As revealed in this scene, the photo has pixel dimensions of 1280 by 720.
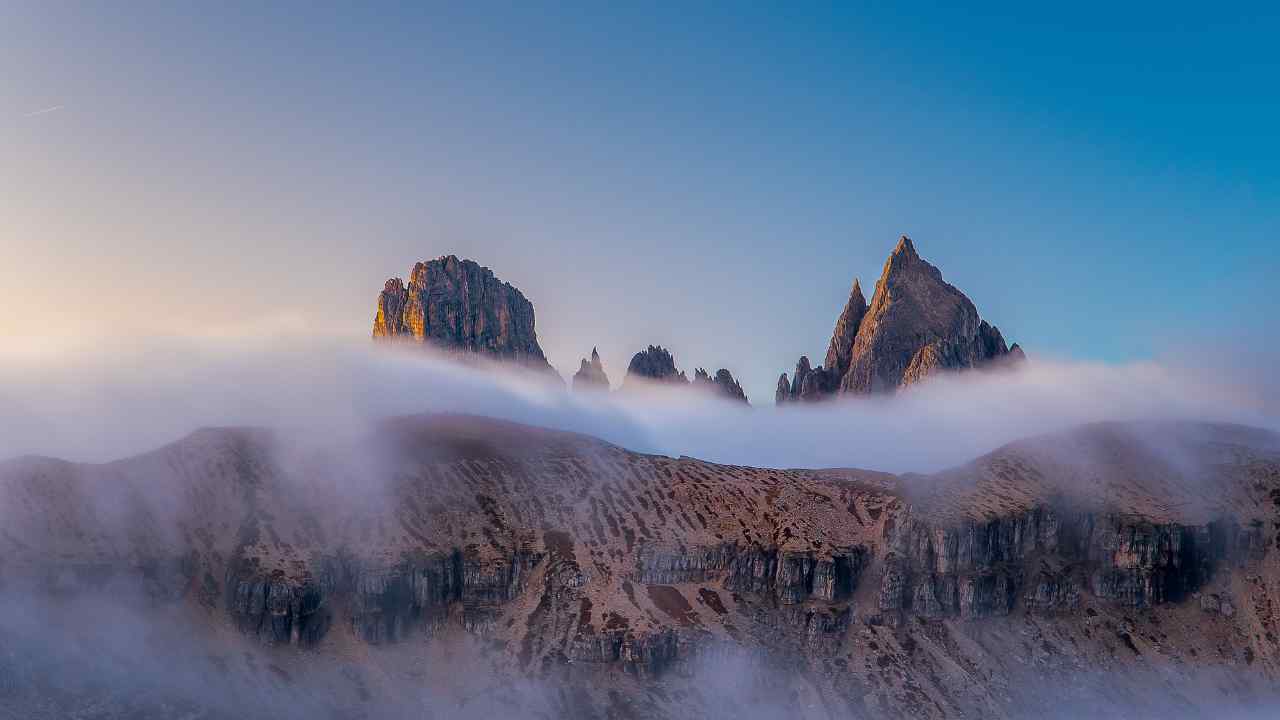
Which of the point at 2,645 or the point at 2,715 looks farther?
the point at 2,645

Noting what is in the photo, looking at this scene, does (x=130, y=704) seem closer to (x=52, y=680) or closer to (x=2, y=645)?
(x=52, y=680)

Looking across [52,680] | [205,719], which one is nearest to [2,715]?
[52,680]

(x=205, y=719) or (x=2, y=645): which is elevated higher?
(x=2, y=645)

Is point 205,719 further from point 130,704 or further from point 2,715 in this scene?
point 2,715

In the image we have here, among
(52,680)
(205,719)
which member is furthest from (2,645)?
(205,719)

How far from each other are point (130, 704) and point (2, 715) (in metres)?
20.6

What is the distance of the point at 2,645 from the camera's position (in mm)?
199500

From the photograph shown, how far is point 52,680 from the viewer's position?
19775cm

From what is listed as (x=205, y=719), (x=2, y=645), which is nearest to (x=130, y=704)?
(x=205, y=719)

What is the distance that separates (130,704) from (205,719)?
14392 mm

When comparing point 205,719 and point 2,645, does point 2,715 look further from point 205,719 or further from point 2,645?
point 205,719

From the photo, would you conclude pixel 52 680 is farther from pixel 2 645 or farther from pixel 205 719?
pixel 205 719

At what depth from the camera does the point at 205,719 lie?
647 feet
